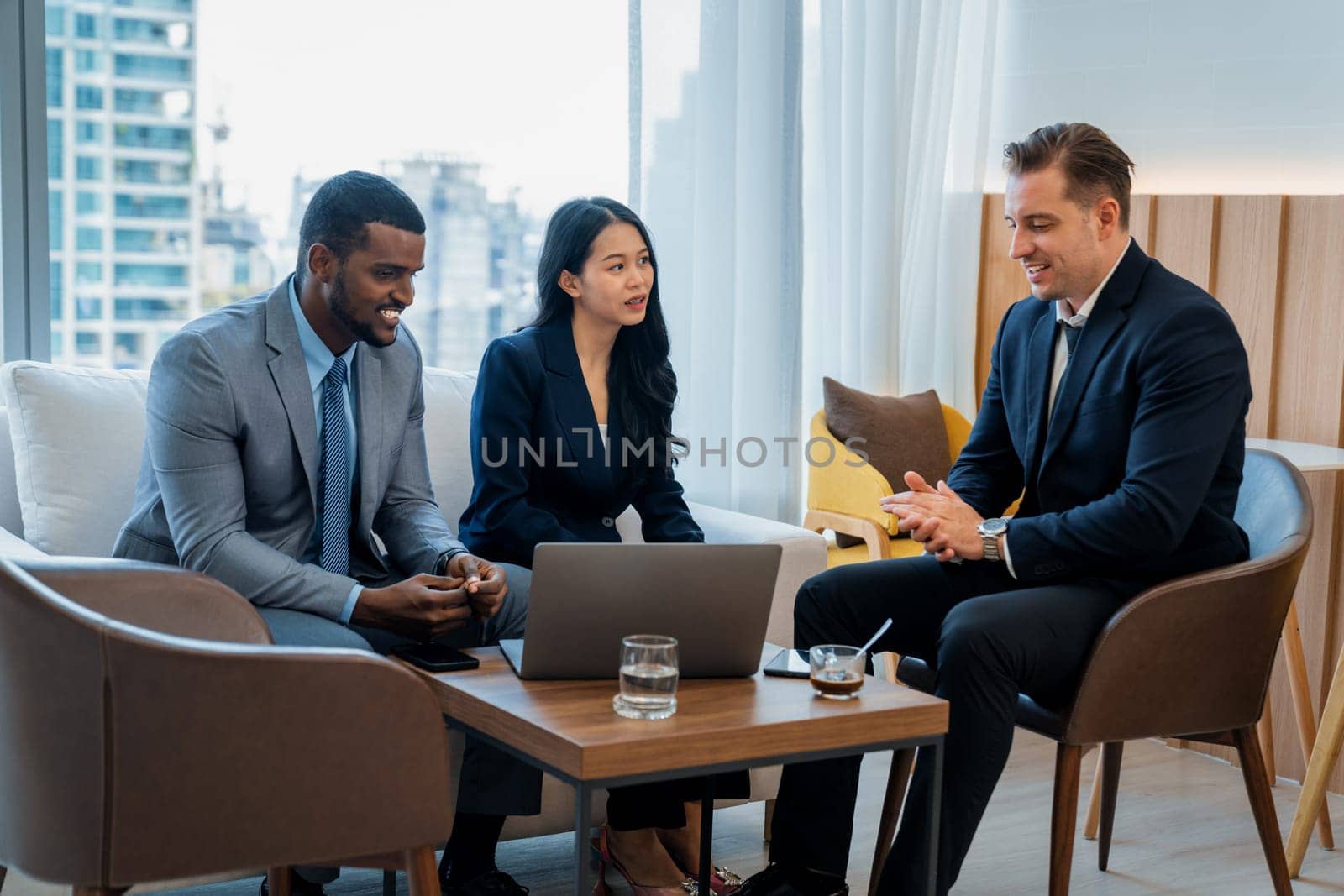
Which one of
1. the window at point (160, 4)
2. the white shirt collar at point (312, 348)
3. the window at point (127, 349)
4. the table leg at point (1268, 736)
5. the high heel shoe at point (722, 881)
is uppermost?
the window at point (160, 4)

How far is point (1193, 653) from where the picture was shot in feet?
7.80

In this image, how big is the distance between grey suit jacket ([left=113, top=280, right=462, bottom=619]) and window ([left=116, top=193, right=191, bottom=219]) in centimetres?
113

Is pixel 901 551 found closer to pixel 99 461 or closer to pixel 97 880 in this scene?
pixel 99 461

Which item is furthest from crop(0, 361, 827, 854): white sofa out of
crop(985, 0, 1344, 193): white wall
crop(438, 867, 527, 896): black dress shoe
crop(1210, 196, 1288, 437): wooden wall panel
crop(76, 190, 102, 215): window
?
crop(985, 0, 1344, 193): white wall

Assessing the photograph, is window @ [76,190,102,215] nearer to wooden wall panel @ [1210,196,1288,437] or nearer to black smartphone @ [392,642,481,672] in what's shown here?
black smartphone @ [392,642,481,672]

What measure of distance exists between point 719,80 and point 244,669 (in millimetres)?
2788

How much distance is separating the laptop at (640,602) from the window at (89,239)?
200cm

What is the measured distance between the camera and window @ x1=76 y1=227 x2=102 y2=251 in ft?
11.1

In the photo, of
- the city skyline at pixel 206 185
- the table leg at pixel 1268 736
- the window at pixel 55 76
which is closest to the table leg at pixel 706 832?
the city skyline at pixel 206 185

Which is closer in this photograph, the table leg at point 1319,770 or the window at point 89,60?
the table leg at point 1319,770

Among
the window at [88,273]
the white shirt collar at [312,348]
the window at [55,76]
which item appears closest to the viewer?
the white shirt collar at [312,348]

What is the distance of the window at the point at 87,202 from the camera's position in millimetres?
3369

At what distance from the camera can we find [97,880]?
1580 mm

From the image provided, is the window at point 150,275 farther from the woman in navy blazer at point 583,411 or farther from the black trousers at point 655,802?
the black trousers at point 655,802
